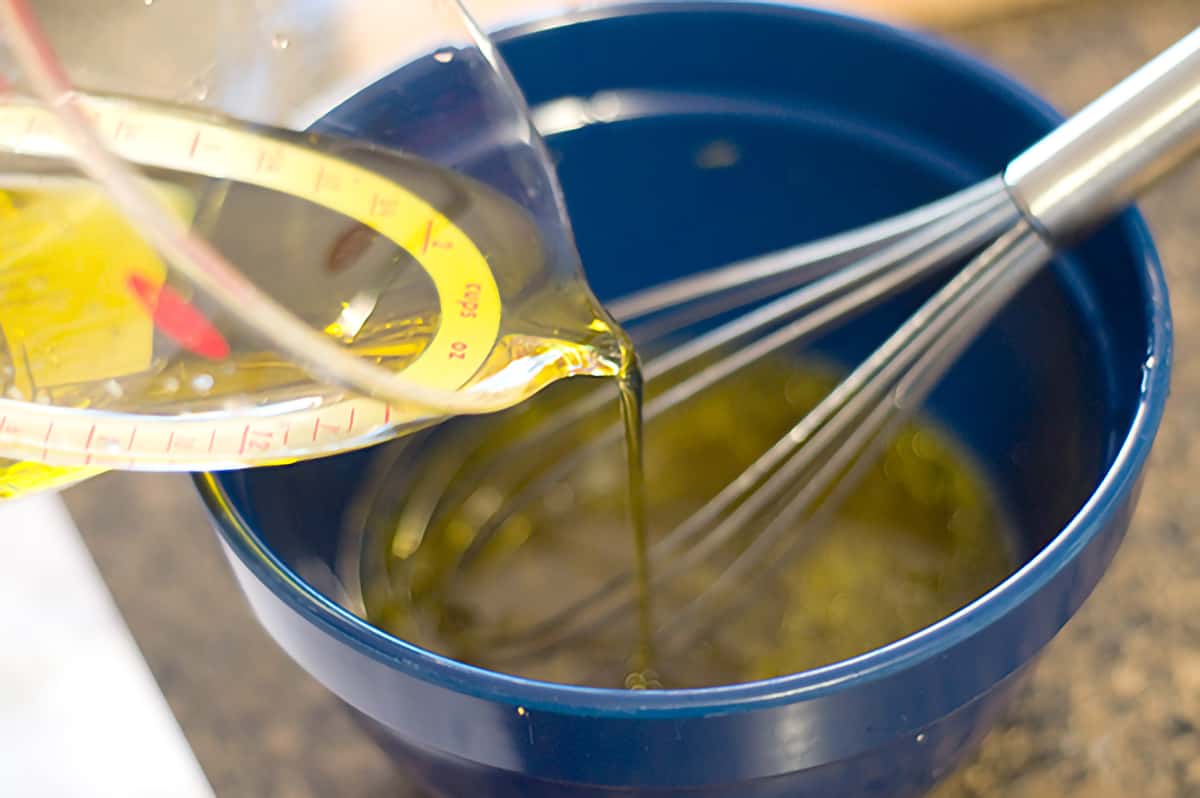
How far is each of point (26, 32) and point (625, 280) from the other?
0.39 m

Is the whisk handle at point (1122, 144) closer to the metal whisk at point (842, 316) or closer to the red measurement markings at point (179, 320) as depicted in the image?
the metal whisk at point (842, 316)

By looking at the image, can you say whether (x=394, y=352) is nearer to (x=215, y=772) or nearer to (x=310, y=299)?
(x=310, y=299)

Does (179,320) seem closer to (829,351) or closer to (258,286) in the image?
(258,286)

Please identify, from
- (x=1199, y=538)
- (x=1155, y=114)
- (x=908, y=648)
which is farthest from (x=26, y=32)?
(x=1199, y=538)

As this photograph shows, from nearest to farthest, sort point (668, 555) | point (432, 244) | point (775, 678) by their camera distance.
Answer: point (775, 678), point (432, 244), point (668, 555)

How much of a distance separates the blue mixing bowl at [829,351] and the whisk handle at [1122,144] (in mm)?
17

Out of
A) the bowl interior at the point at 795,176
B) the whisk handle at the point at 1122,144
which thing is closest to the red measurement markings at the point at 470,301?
the bowl interior at the point at 795,176

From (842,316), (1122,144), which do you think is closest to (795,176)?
(842,316)

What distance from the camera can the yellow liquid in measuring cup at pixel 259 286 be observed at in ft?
1.34

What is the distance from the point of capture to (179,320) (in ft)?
1.43

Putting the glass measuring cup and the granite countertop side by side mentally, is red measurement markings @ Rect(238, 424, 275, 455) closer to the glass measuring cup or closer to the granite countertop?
the glass measuring cup

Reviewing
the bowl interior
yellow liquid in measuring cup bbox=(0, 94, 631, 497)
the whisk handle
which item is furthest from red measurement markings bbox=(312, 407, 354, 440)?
the whisk handle

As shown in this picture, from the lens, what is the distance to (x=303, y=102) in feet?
1.67

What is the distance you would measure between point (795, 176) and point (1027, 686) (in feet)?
0.83
